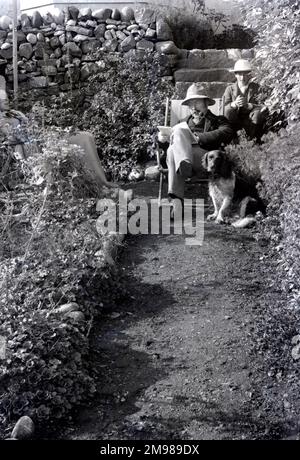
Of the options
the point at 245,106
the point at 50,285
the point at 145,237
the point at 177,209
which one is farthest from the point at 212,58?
the point at 50,285

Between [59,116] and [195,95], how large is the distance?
10.1ft

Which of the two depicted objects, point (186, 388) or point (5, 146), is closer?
point (186, 388)

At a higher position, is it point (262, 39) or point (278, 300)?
point (262, 39)

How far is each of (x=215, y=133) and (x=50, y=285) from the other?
3.00m

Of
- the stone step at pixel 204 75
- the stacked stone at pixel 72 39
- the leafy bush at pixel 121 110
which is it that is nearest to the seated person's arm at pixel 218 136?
the leafy bush at pixel 121 110

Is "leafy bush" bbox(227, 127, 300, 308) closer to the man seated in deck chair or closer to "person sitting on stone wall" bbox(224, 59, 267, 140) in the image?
the man seated in deck chair

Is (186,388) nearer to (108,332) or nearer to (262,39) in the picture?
(108,332)

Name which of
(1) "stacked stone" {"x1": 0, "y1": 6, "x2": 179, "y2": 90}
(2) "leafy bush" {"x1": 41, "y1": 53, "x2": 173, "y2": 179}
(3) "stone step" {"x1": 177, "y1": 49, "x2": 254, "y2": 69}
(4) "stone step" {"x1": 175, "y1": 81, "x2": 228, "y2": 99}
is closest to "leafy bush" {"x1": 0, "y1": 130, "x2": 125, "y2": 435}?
(2) "leafy bush" {"x1": 41, "y1": 53, "x2": 173, "y2": 179}

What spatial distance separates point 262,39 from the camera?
6840mm

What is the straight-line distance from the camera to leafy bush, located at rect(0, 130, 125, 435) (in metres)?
3.28

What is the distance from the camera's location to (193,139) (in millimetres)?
6598

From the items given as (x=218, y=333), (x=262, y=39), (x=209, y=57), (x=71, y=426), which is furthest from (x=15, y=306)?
(x=209, y=57)
